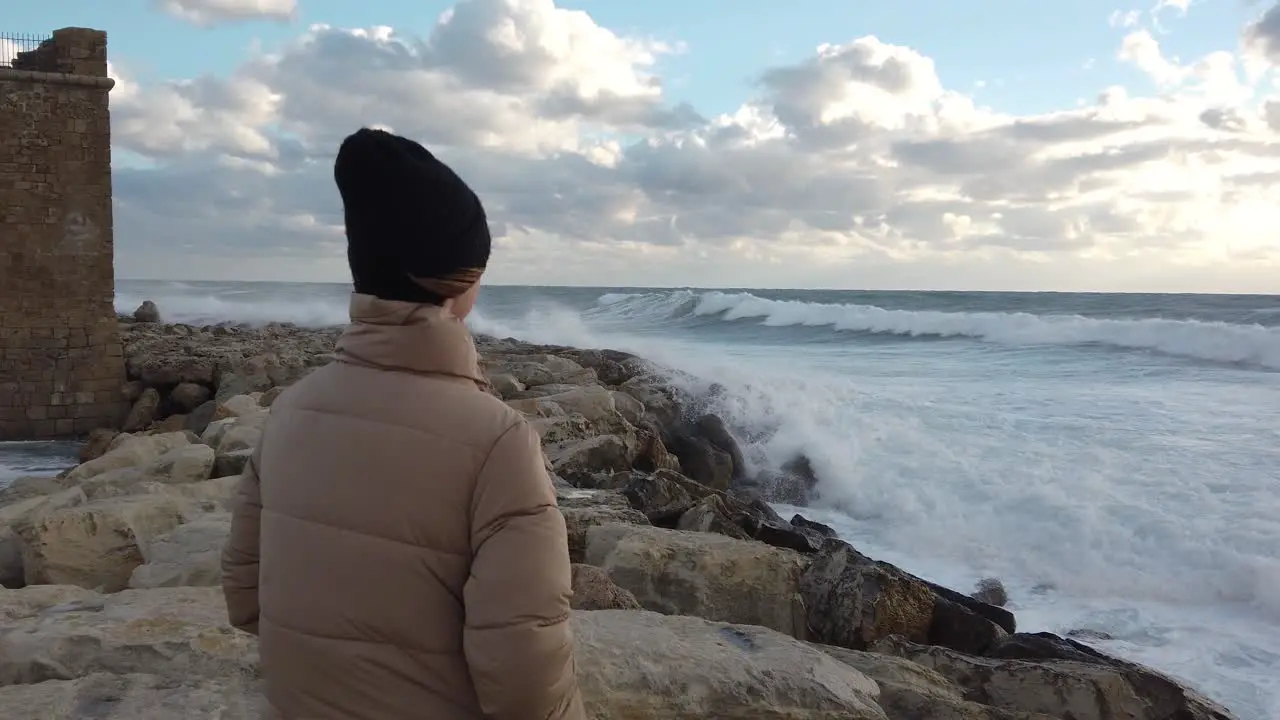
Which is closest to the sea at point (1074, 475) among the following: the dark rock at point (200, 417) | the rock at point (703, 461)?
the rock at point (703, 461)

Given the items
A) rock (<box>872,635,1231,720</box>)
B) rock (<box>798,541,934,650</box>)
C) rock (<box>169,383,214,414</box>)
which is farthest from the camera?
rock (<box>169,383,214,414</box>)

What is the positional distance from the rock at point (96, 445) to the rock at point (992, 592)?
9.01 meters

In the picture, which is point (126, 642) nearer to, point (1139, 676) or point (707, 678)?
point (707, 678)

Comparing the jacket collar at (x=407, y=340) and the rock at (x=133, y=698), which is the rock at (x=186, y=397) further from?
the jacket collar at (x=407, y=340)

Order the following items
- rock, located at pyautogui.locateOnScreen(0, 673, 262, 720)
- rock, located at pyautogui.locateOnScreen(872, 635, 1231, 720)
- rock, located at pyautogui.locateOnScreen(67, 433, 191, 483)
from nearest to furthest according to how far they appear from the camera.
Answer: rock, located at pyautogui.locateOnScreen(0, 673, 262, 720) < rock, located at pyautogui.locateOnScreen(872, 635, 1231, 720) < rock, located at pyautogui.locateOnScreen(67, 433, 191, 483)


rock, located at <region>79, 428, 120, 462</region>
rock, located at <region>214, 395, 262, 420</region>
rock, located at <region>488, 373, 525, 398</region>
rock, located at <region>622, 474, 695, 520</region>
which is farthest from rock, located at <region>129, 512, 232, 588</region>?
rock, located at <region>79, 428, 120, 462</region>

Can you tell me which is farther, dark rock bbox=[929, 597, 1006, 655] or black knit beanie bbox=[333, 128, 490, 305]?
dark rock bbox=[929, 597, 1006, 655]

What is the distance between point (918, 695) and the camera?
3.18 meters

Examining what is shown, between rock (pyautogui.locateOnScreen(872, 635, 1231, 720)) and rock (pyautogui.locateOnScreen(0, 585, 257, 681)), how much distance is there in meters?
2.57

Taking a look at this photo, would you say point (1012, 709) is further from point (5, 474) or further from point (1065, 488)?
point (5, 474)

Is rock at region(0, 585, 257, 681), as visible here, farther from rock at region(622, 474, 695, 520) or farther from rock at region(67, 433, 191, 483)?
rock at region(67, 433, 191, 483)

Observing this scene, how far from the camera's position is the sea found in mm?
6469

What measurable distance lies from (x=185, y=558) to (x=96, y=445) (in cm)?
813

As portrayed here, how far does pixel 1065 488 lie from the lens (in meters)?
8.95
